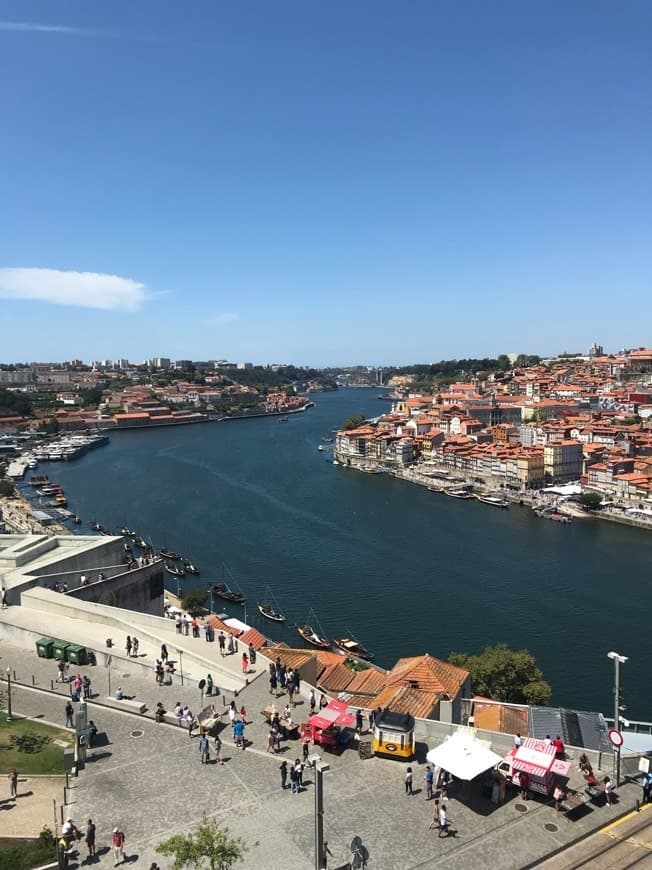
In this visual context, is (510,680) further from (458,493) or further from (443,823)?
(458,493)

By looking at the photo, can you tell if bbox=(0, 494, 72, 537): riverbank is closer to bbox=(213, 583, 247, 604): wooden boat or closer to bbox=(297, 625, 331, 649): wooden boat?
bbox=(213, 583, 247, 604): wooden boat

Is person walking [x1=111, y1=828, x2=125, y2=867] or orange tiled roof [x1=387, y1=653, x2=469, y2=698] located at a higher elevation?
person walking [x1=111, y1=828, x2=125, y2=867]

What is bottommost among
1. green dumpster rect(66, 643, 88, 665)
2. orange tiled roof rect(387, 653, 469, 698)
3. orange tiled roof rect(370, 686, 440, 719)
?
orange tiled roof rect(387, 653, 469, 698)

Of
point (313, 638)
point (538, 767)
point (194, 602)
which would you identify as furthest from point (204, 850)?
point (194, 602)

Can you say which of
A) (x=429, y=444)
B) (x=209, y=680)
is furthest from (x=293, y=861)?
(x=429, y=444)

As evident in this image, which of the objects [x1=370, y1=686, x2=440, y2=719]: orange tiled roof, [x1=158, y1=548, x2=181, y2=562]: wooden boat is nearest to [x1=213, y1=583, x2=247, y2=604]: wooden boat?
[x1=158, y1=548, x2=181, y2=562]: wooden boat

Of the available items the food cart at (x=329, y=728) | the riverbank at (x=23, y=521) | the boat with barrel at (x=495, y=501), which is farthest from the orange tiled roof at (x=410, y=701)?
the boat with barrel at (x=495, y=501)
